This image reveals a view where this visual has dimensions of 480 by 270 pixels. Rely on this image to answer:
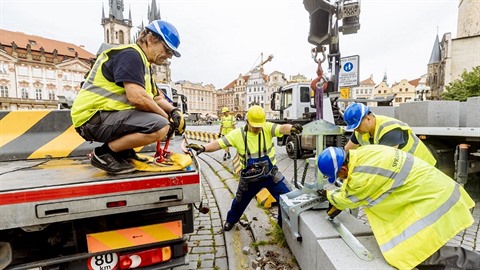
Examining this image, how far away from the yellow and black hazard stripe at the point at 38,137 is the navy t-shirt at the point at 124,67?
1.29 metres

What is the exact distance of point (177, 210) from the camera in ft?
7.25

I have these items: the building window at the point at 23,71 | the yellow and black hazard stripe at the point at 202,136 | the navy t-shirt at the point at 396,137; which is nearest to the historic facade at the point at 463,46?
the yellow and black hazard stripe at the point at 202,136

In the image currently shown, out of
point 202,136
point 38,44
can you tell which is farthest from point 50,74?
point 202,136

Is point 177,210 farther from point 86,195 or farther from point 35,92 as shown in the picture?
point 35,92

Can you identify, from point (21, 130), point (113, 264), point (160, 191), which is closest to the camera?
point (160, 191)

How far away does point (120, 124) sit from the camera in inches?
83.3

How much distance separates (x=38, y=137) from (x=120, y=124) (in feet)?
5.71

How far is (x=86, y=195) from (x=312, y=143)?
25.1ft

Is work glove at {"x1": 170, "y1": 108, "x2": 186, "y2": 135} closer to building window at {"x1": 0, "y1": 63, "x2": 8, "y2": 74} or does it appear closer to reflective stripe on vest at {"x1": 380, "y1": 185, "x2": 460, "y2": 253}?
reflective stripe on vest at {"x1": 380, "y1": 185, "x2": 460, "y2": 253}

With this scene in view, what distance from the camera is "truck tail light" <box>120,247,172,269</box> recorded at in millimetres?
2018

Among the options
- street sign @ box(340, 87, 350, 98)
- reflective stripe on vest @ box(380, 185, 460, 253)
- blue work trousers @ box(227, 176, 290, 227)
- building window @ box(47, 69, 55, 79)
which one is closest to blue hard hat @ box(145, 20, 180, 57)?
blue work trousers @ box(227, 176, 290, 227)

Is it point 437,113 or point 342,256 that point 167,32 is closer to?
point 342,256

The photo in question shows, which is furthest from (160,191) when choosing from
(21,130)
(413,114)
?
(413,114)

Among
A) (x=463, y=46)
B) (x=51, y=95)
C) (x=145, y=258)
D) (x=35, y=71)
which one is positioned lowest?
(x=145, y=258)
